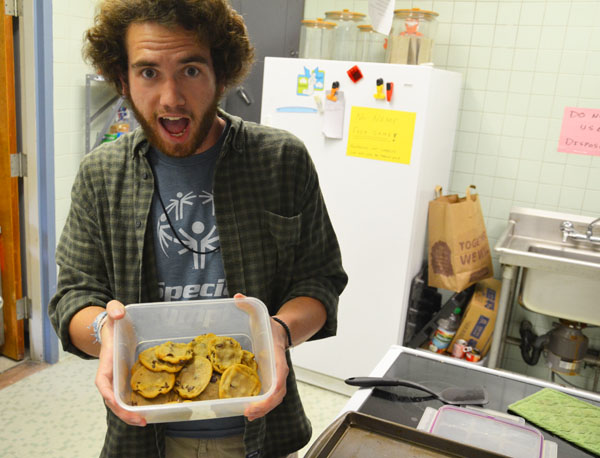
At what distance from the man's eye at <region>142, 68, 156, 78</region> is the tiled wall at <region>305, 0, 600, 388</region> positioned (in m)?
2.07

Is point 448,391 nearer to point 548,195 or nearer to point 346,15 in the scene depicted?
point 548,195

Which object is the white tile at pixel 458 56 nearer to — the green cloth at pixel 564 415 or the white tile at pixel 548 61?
the white tile at pixel 548 61

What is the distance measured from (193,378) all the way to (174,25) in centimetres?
58

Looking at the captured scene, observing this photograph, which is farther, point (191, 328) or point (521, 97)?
point (521, 97)

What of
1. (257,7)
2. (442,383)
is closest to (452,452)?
(442,383)

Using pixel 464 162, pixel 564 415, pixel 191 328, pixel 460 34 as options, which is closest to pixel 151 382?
pixel 191 328

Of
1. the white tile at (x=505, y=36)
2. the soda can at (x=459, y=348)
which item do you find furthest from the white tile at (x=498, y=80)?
the soda can at (x=459, y=348)

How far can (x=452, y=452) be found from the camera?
0.86m

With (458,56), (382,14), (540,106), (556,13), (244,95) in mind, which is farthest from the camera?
(244,95)

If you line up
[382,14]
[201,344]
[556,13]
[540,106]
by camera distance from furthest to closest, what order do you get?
[540,106] < [556,13] < [382,14] < [201,344]

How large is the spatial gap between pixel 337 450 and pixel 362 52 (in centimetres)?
213

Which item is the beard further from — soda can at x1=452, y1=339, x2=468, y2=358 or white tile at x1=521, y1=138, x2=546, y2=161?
white tile at x1=521, y1=138, x2=546, y2=161

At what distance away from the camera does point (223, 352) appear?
911 millimetres

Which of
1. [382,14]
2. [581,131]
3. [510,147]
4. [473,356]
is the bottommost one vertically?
[473,356]
